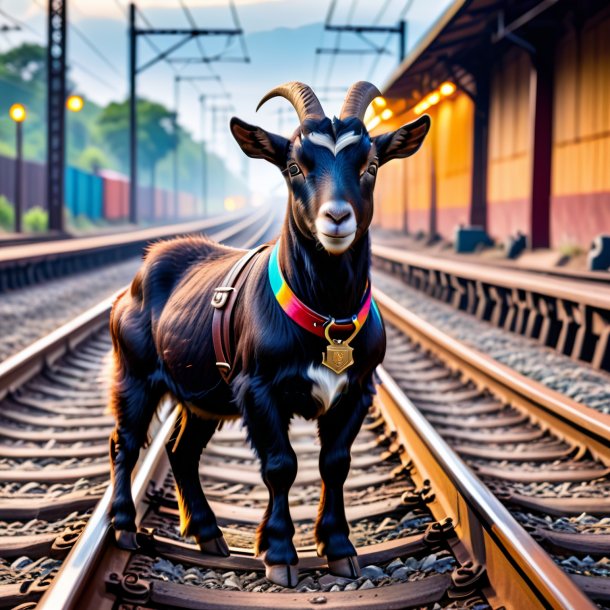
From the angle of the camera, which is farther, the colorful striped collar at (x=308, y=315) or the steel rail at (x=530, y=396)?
the steel rail at (x=530, y=396)

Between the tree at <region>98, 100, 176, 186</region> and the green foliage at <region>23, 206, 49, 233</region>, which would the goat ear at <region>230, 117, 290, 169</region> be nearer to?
the green foliage at <region>23, 206, 49, 233</region>

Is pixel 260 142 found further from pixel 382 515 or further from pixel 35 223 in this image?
pixel 35 223

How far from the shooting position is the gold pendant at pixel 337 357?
130 inches

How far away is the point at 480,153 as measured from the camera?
2698cm

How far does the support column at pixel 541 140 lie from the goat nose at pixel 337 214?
18.6 metres

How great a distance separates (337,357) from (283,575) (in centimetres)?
84

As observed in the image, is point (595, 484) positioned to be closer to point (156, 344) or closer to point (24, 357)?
point (156, 344)

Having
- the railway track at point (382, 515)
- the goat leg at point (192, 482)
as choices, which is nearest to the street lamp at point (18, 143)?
the railway track at point (382, 515)

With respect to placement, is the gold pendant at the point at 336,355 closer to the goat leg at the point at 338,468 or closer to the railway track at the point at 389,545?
the goat leg at the point at 338,468

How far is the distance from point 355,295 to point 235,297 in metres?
0.56

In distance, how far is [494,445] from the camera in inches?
243

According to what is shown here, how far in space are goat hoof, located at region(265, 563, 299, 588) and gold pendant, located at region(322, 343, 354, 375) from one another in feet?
2.50

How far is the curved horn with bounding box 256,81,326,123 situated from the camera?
330cm

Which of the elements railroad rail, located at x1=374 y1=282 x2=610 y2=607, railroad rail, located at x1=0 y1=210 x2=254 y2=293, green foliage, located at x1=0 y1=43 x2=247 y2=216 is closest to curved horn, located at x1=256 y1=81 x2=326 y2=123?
railroad rail, located at x1=374 y1=282 x2=610 y2=607
